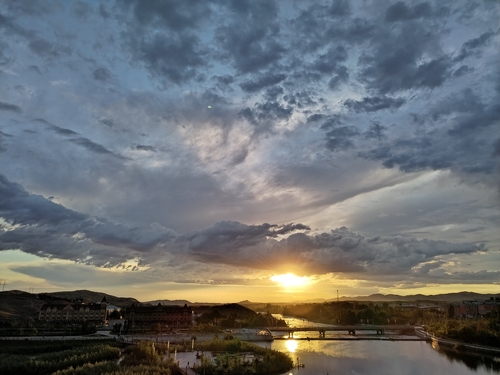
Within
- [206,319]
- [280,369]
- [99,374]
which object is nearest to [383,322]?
[206,319]

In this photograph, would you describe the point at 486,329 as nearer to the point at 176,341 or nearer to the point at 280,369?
the point at 280,369

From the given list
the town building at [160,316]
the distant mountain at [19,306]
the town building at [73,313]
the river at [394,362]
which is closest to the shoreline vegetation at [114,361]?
the river at [394,362]

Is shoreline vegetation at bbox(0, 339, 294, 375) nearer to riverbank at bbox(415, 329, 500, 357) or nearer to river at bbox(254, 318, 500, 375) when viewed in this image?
river at bbox(254, 318, 500, 375)

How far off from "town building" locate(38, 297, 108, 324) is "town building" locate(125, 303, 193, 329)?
10.9 metres

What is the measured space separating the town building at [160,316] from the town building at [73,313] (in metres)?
10.9

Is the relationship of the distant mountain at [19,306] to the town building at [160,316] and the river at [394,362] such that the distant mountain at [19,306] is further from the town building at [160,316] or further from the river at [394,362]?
the river at [394,362]

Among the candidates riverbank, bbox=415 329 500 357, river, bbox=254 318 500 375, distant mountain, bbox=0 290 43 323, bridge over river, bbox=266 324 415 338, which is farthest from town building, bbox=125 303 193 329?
riverbank, bbox=415 329 500 357

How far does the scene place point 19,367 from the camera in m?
46.7

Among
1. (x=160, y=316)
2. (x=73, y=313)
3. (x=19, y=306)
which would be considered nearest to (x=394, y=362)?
(x=160, y=316)

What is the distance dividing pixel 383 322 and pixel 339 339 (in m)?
56.5

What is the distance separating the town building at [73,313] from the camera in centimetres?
12375

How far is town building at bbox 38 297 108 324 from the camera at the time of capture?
123750 mm

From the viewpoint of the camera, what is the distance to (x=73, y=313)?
12744 centimetres

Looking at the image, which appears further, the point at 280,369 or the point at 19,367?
the point at 280,369
